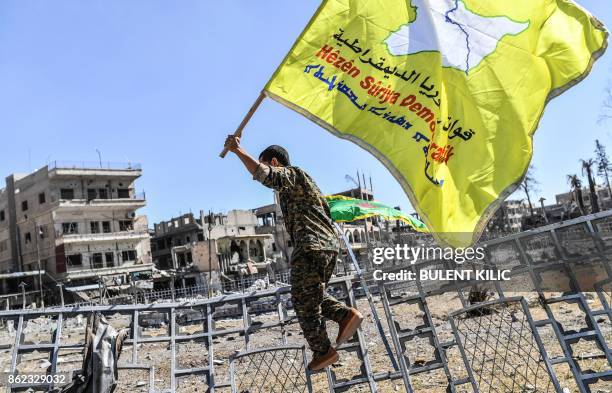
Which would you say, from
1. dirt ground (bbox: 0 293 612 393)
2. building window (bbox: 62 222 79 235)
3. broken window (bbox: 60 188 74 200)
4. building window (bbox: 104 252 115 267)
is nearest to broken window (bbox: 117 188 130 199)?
broken window (bbox: 60 188 74 200)

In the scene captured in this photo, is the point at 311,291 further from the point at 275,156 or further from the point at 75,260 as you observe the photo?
the point at 75,260

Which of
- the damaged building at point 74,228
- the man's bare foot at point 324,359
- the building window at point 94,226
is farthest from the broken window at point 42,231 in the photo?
the man's bare foot at point 324,359

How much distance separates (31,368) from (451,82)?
46.8 feet

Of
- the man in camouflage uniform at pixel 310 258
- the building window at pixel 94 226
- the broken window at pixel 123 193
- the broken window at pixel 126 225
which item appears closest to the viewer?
the man in camouflage uniform at pixel 310 258

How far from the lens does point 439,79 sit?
4.68 meters

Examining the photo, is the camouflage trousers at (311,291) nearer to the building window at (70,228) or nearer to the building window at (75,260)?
the building window at (75,260)

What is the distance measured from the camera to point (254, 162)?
152 inches

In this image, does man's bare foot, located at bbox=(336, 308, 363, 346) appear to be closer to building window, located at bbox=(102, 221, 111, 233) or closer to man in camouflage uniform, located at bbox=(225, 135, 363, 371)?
man in camouflage uniform, located at bbox=(225, 135, 363, 371)

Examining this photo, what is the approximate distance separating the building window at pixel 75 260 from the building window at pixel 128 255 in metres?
A: 4.64

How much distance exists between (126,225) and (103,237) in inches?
147

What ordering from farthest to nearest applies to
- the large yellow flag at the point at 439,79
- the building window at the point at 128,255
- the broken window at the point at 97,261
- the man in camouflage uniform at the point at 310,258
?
the building window at the point at 128,255 < the broken window at the point at 97,261 < the large yellow flag at the point at 439,79 < the man in camouflage uniform at the point at 310,258

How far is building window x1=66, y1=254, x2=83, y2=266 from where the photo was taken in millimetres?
50375

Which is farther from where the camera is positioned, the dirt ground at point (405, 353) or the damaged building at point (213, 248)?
the damaged building at point (213, 248)

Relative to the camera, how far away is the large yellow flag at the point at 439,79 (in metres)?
4.50
